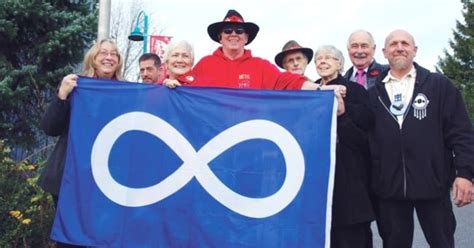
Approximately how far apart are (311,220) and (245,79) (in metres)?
1.21

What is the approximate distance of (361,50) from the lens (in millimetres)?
5039

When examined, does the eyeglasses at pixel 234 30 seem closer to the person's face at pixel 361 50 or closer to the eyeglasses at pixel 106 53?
the eyeglasses at pixel 106 53

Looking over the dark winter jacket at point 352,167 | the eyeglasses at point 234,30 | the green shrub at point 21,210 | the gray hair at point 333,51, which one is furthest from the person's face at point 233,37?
the green shrub at point 21,210

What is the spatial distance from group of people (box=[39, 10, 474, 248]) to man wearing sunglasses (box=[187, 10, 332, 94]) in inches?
0.4

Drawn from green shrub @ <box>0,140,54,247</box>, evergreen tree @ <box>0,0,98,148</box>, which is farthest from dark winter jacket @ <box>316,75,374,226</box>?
evergreen tree @ <box>0,0,98,148</box>

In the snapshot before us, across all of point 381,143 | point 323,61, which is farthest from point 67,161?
point 381,143

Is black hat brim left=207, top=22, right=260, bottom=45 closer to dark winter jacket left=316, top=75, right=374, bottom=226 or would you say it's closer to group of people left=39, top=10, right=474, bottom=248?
group of people left=39, top=10, right=474, bottom=248

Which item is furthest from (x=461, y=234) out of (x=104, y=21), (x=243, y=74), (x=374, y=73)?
(x=104, y=21)

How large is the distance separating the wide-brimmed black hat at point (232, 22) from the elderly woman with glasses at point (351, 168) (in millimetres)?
649

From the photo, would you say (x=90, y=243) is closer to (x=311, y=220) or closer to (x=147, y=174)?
(x=147, y=174)

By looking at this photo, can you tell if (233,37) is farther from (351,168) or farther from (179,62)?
(351,168)

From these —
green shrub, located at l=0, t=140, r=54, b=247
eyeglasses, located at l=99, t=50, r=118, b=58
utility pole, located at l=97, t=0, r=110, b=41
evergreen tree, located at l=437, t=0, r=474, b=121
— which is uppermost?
evergreen tree, located at l=437, t=0, r=474, b=121

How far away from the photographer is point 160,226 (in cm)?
413

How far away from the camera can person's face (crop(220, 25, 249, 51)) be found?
4500 millimetres
